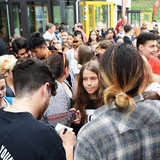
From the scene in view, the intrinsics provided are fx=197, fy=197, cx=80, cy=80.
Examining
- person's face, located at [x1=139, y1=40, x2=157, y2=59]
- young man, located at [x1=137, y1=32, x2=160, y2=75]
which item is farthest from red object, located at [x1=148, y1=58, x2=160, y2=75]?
person's face, located at [x1=139, y1=40, x2=157, y2=59]

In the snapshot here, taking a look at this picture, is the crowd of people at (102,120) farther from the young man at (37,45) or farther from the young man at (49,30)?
the young man at (49,30)

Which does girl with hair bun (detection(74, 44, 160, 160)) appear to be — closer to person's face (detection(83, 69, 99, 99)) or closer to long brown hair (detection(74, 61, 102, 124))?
long brown hair (detection(74, 61, 102, 124))

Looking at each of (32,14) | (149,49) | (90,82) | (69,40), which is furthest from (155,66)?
(32,14)

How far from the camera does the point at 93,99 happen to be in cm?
247

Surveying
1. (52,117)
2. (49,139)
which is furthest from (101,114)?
(52,117)

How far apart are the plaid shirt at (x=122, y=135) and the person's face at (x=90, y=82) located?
134 centimetres

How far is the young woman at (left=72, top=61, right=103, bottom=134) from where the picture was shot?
90.9 inches

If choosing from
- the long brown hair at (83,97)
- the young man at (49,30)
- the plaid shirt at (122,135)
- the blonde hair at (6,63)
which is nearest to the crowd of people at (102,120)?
the plaid shirt at (122,135)

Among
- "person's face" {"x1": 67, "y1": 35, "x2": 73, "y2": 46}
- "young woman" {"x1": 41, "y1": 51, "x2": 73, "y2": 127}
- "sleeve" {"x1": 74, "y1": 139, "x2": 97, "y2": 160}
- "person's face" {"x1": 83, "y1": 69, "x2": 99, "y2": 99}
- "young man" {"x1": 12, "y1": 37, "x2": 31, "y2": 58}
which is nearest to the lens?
"sleeve" {"x1": 74, "y1": 139, "x2": 97, "y2": 160}

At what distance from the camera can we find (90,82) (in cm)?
247

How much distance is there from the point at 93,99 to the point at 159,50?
101 inches

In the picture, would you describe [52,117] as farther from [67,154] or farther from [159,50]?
[159,50]

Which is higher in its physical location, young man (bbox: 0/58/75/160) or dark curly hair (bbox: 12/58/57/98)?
dark curly hair (bbox: 12/58/57/98)

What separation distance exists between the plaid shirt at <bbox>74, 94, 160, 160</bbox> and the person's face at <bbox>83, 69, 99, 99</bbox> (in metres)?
1.34
